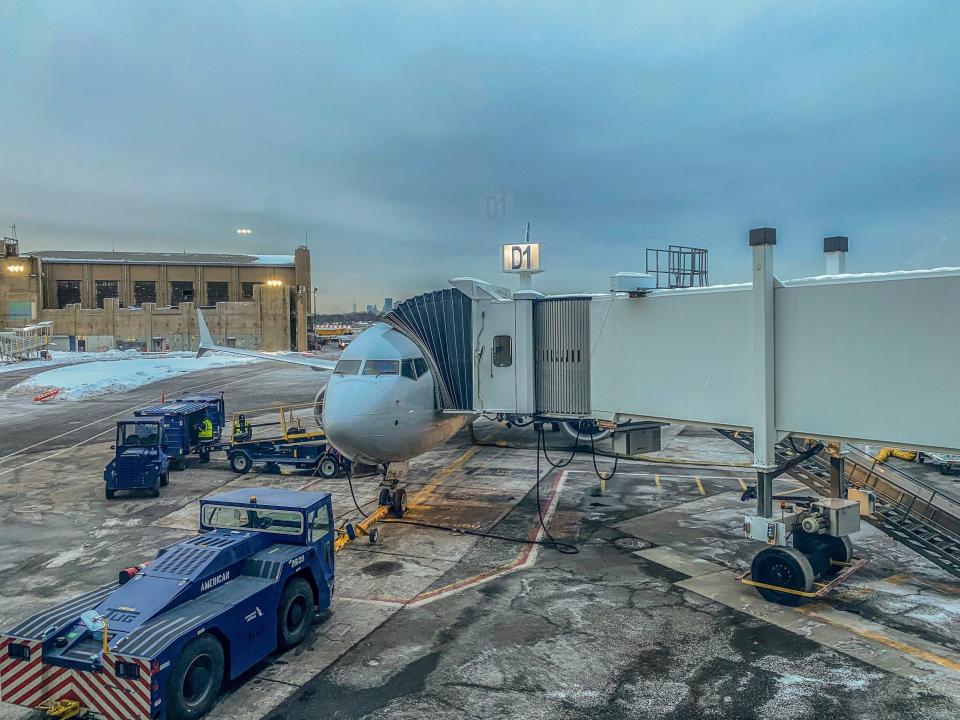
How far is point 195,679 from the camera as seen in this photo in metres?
10.8

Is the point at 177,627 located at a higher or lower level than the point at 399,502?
higher

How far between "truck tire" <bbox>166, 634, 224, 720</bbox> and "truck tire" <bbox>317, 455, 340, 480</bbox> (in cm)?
1869

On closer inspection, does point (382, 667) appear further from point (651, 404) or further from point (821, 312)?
point (821, 312)

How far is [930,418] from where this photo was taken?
13.0m

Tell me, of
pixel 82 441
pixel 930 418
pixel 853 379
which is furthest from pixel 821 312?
pixel 82 441

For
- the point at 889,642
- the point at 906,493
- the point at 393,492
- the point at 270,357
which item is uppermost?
the point at 270,357

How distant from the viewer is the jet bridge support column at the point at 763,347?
49.8 ft

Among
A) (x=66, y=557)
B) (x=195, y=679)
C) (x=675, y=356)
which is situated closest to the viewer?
(x=195, y=679)

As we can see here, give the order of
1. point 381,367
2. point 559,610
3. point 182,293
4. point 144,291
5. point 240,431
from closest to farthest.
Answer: point 559,610 < point 381,367 < point 240,431 < point 144,291 < point 182,293

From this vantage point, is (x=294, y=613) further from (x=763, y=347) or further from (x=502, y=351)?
(x=763, y=347)

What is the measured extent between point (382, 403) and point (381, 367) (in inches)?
51.6

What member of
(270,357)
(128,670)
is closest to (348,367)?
(128,670)

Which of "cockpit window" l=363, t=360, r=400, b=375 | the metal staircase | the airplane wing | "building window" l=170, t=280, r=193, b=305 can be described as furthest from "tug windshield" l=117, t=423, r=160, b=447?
"building window" l=170, t=280, r=193, b=305

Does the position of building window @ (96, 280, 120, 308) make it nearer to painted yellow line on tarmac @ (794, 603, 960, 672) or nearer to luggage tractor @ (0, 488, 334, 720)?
luggage tractor @ (0, 488, 334, 720)
